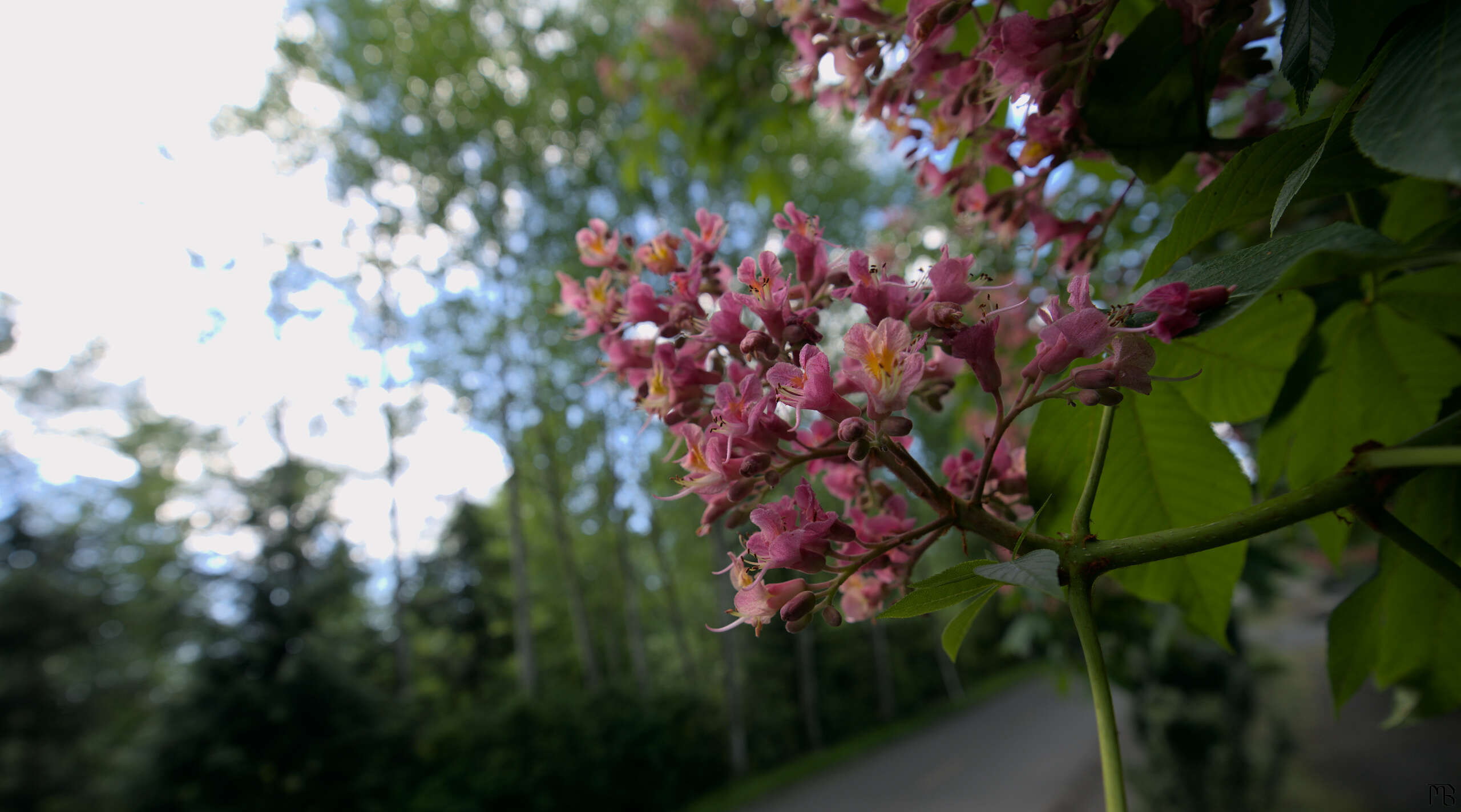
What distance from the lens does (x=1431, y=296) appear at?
0.81m

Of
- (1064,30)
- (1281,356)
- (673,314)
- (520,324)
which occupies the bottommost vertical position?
(1281,356)

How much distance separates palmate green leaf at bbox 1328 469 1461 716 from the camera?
2.68 feet

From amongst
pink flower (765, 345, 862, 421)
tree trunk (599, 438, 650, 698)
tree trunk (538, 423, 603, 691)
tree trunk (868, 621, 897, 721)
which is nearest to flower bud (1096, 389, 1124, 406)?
pink flower (765, 345, 862, 421)

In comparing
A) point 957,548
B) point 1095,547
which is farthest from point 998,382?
point 957,548

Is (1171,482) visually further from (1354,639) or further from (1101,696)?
(1101,696)

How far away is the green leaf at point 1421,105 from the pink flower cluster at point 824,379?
132mm

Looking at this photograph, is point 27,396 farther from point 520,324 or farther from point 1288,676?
point 1288,676

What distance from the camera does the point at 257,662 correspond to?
376 inches

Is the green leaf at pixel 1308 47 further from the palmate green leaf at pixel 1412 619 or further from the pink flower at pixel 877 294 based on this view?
the palmate green leaf at pixel 1412 619

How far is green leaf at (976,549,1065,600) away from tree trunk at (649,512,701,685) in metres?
16.7

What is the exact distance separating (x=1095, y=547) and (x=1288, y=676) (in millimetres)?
15628

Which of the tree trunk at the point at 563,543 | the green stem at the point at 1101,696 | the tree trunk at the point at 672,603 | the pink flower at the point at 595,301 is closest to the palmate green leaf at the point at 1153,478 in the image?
the green stem at the point at 1101,696

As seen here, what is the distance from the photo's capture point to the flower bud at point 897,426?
2.20 feet

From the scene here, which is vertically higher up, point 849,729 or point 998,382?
point 998,382
